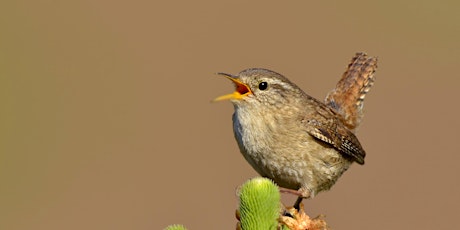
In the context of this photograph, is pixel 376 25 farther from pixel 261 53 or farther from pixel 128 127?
pixel 128 127

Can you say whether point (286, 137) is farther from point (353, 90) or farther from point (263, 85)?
point (353, 90)

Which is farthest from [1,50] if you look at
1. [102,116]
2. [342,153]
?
[342,153]

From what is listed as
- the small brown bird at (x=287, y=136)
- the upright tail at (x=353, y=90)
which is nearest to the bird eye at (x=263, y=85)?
the small brown bird at (x=287, y=136)

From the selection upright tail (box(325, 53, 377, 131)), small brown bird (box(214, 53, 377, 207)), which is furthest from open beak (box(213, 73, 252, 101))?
upright tail (box(325, 53, 377, 131))

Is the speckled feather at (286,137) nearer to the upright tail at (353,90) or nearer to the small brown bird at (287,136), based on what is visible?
the small brown bird at (287,136)

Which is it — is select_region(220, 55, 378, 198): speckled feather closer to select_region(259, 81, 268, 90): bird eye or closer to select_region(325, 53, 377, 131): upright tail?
select_region(259, 81, 268, 90): bird eye

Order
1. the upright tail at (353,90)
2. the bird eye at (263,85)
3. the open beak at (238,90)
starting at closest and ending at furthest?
the open beak at (238,90) → the bird eye at (263,85) → the upright tail at (353,90)
